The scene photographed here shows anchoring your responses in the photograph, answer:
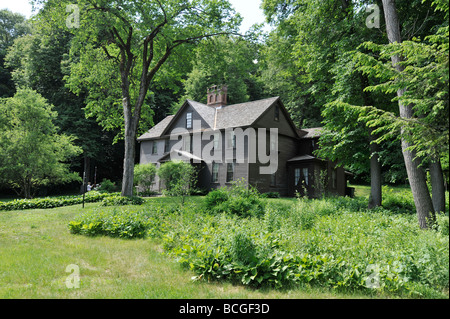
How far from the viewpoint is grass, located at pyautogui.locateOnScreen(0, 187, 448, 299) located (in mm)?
4887

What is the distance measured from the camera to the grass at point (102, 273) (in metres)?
4.90

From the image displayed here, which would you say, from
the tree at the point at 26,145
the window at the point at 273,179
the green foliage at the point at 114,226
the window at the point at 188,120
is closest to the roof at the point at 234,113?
the window at the point at 188,120

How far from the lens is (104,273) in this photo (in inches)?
239

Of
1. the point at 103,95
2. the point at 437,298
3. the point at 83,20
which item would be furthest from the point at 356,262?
the point at 103,95

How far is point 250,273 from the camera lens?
550 cm

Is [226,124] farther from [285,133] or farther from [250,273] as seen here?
[250,273]

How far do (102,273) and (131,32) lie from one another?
50.6ft

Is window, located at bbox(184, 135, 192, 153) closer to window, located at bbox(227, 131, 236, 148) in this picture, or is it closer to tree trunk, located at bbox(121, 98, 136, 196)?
window, located at bbox(227, 131, 236, 148)

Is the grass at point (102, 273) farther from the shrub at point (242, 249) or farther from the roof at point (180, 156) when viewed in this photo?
the roof at point (180, 156)

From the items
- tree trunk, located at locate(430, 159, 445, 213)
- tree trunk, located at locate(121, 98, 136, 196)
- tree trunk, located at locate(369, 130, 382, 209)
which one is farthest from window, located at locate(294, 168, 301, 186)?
tree trunk, located at locate(430, 159, 445, 213)

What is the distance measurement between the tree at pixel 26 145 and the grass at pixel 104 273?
13.2 meters

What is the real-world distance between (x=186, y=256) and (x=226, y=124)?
19.0 m

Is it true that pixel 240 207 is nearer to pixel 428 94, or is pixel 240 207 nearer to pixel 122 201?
pixel 428 94

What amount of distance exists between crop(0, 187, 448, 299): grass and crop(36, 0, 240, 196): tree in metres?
9.45
